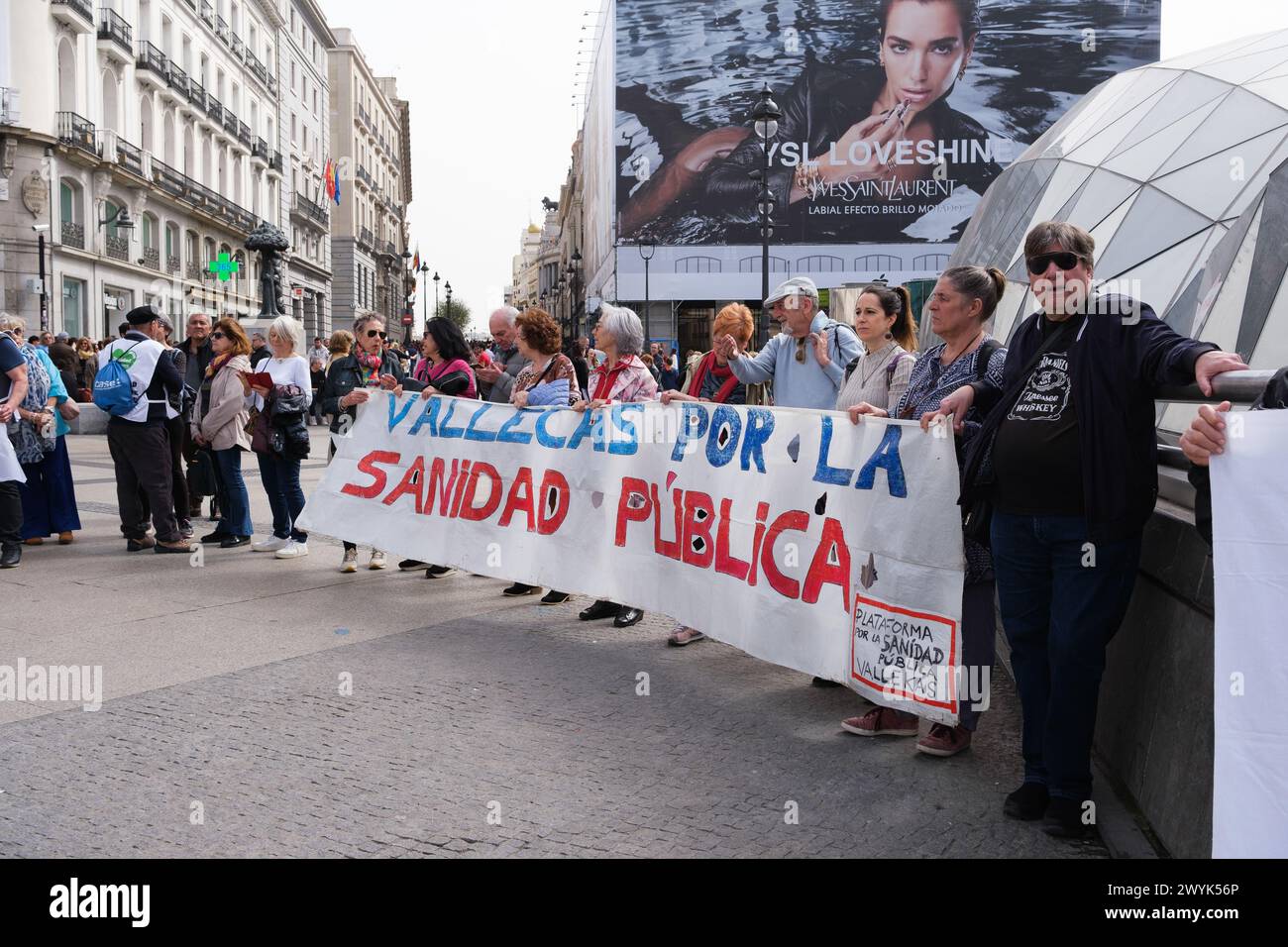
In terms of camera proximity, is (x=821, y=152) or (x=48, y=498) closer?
(x=48, y=498)

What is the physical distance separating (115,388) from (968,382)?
23.1 ft

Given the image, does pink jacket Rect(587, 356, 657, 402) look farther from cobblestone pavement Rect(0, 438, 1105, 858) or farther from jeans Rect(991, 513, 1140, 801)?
jeans Rect(991, 513, 1140, 801)

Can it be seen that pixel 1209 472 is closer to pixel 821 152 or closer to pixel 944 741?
pixel 944 741

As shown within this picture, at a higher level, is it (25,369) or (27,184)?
(27,184)

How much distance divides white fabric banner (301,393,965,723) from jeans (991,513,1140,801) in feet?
1.43

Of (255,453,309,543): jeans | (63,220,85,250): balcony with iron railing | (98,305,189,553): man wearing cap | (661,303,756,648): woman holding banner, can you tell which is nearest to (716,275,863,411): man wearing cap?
(661,303,756,648): woman holding banner

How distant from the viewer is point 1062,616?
363 cm

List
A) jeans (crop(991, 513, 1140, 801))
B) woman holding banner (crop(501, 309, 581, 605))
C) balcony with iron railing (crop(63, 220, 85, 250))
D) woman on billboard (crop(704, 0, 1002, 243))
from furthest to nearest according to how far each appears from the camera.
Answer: woman on billboard (crop(704, 0, 1002, 243)) < balcony with iron railing (crop(63, 220, 85, 250)) < woman holding banner (crop(501, 309, 581, 605)) < jeans (crop(991, 513, 1140, 801))

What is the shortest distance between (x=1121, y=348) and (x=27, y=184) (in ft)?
120

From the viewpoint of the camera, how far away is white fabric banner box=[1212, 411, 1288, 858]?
253 cm

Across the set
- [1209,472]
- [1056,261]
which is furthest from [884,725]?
[1209,472]

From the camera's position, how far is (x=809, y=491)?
16.6 ft
